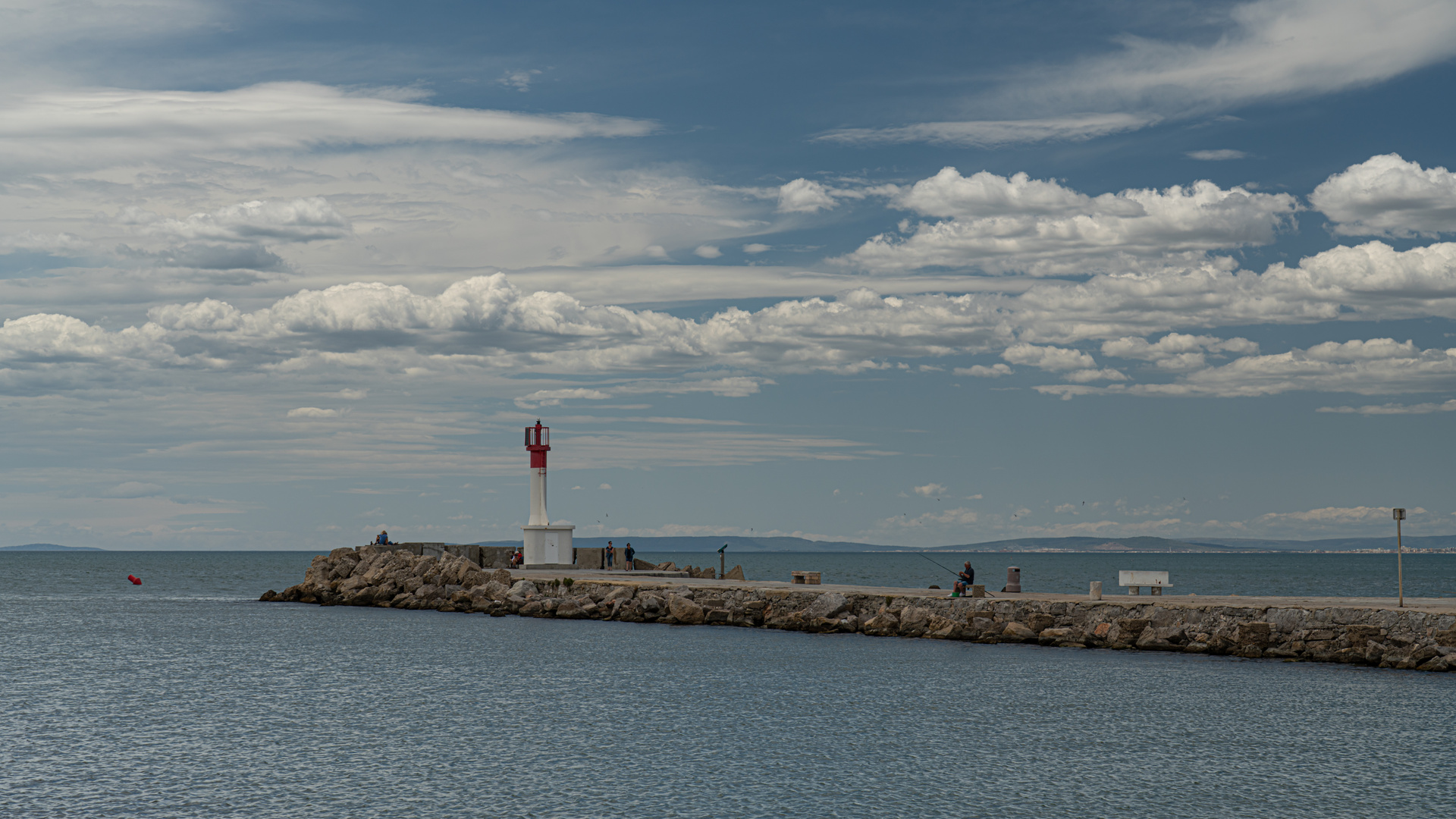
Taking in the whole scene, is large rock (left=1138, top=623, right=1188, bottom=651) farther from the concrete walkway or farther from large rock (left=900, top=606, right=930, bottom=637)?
large rock (left=900, top=606, right=930, bottom=637)

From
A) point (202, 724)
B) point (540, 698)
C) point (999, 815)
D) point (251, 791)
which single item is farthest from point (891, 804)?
point (202, 724)

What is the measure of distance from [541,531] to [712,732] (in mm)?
34807

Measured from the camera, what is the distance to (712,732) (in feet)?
68.0

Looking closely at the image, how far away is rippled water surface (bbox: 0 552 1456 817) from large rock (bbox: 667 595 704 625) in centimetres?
551

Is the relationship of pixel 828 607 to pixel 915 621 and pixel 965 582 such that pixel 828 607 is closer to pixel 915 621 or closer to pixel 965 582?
pixel 915 621

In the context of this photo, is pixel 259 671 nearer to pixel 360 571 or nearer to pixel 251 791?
pixel 251 791

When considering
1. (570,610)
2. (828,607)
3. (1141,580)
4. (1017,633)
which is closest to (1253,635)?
(1141,580)

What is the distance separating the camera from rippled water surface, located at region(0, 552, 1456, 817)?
1584cm

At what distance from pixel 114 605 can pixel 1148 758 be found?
2242 inches

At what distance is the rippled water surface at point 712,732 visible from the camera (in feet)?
52.0

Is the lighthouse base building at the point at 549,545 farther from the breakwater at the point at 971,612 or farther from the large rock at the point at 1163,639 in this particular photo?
the large rock at the point at 1163,639

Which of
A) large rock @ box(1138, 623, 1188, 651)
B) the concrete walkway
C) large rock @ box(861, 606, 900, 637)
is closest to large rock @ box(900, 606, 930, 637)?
large rock @ box(861, 606, 900, 637)

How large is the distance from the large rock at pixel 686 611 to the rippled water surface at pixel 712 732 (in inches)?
217

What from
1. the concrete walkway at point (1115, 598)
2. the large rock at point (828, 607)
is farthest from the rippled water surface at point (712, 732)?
the concrete walkway at point (1115, 598)
